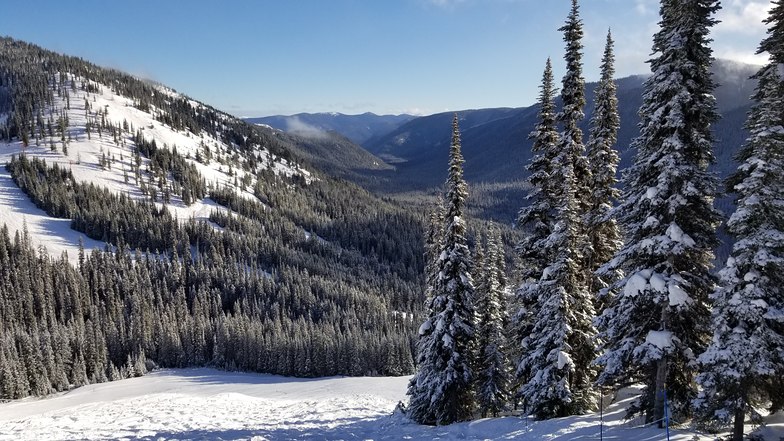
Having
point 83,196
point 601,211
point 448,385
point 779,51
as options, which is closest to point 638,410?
point 601,211

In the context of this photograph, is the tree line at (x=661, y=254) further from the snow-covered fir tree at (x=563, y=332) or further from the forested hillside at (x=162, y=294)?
the forested hillside at (x=162, y=294)

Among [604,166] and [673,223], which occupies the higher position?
[604,166]

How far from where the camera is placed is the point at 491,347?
98.7 feet

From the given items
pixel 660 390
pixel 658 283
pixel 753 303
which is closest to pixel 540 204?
pixel 658 283

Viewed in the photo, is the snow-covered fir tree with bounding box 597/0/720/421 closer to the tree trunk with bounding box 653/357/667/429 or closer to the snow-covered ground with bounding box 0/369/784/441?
the tree trunk with bounding box 653/357/667/429

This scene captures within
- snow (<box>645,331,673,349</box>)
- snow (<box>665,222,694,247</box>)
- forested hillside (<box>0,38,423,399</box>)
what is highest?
snow (<box>665,222,694,247</box>)

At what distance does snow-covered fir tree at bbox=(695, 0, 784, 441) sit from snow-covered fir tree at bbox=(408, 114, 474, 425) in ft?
46.2

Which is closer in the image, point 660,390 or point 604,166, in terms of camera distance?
point 660,390

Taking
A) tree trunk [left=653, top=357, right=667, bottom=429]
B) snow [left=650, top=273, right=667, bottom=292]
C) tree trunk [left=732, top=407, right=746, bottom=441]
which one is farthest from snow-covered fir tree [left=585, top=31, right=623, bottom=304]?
tree trunk [left=732, top=407, right=746, bottom=441]

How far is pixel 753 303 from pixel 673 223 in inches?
134

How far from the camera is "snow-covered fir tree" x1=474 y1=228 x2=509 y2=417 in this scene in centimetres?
2994

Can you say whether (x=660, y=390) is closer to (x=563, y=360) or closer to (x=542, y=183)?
(x=563, y=360)

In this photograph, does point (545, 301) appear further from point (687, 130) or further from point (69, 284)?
point (69, 284)

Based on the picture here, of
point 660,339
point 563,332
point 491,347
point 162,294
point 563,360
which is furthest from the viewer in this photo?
point 162,294
